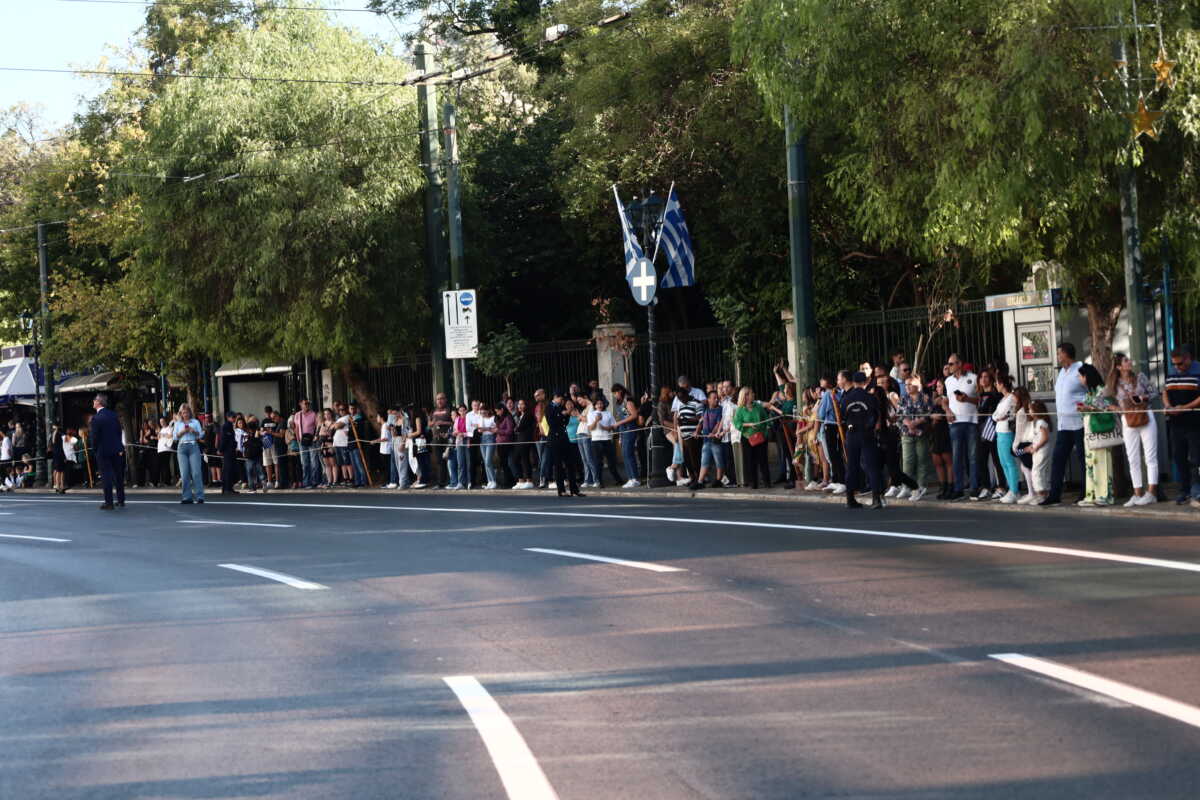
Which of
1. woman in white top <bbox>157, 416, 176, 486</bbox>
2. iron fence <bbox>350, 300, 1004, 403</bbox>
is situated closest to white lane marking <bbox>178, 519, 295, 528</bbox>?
iron fence <bbox>350, 300, 1004, 403</bbox>

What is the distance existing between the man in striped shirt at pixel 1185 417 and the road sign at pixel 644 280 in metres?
10.3

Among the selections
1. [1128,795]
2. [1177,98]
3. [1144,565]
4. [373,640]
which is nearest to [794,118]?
[1177,98]

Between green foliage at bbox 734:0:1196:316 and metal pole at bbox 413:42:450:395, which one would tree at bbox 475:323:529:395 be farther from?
green foliage at bbox 734:0:1196:316

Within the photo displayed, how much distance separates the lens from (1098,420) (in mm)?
17953

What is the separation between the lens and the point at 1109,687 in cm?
742

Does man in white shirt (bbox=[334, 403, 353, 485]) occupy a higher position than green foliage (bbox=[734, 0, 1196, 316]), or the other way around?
green foliage (bbox=[734, 0, 1196, 316])

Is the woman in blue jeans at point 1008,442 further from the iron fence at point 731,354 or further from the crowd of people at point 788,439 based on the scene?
the iron fence at point 731,354

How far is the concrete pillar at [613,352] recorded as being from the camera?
105ft

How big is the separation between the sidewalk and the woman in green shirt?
0.48m

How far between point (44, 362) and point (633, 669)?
39152mm

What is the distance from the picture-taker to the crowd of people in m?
18.0

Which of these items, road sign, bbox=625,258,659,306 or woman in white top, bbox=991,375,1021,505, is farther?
road sign, bbox=625,258,659,306

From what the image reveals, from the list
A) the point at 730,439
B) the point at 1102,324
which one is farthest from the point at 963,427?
the point at 730,439

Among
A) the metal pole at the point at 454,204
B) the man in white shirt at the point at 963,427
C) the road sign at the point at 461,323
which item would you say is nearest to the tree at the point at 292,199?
the metal pole at the point at 454,204
